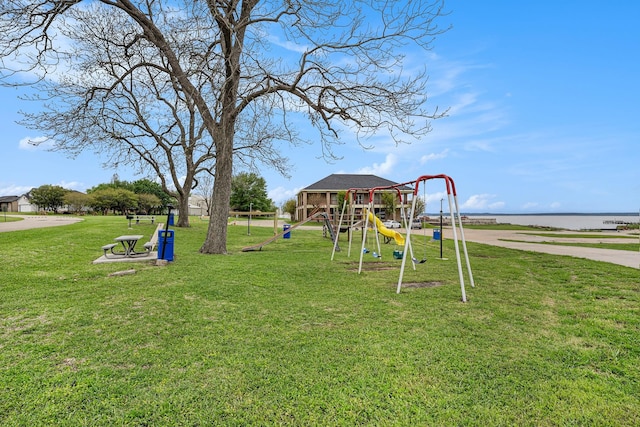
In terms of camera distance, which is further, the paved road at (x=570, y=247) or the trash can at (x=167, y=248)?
the paved road at (x=570, y=247)

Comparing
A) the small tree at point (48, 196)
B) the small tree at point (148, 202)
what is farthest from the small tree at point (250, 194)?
the small tree at point (48, 196)

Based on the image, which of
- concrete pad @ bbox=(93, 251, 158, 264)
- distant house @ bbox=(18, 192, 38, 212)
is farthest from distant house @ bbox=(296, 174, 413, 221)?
distant house @ bbox=(18, 192, 38, 212)

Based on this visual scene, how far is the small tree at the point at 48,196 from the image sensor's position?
58.5 m

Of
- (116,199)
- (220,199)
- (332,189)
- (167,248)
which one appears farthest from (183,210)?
(116,199)

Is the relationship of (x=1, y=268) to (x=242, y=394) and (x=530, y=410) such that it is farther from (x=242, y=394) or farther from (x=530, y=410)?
(x=530, y=410)

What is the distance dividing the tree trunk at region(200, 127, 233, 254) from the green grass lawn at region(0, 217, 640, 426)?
4.30 meters

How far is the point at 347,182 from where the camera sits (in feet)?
167

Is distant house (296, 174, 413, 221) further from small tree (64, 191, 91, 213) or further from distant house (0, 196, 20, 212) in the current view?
distant house (0, 196, 20, 212)

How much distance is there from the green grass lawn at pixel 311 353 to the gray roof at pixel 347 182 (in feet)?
139

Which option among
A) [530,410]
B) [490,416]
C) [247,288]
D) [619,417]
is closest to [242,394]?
[490,416]

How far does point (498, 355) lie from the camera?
3412mm

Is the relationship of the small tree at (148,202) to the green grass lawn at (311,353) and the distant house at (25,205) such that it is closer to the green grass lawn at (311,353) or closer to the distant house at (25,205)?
the distant house at (25,205)

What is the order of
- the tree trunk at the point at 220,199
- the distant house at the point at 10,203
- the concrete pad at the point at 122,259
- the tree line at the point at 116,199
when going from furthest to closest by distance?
the distant house at the point at 10,203, the tree line at the point at 116,199, the tree trunk at the point at 220,199, the concrete pad at the point at 122,259

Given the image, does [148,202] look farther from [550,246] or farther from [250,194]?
[550,246]
